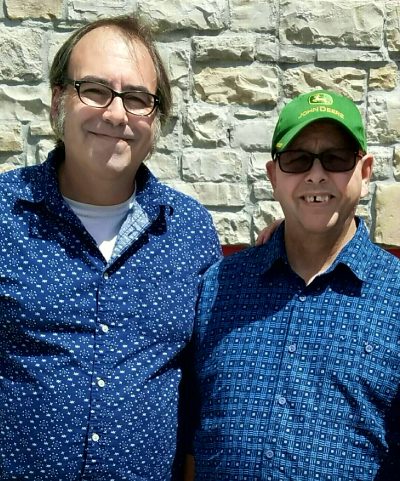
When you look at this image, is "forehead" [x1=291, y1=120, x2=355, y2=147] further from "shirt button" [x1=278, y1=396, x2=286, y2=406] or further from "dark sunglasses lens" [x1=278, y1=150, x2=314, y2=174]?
"shirt button" [x1=278, y1=396, x2=286, y2=406]

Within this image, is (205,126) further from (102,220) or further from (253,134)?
(102,220)

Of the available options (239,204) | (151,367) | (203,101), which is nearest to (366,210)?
(239,204)

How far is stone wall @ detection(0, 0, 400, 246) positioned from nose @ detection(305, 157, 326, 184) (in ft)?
5.60

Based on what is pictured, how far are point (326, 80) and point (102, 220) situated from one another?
1769 mm

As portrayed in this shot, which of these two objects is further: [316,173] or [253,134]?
[253,134]

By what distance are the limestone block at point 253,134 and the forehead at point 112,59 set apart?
54.5 inches

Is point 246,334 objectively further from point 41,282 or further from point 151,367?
point 41,282

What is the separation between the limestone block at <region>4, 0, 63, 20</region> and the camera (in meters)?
4.18

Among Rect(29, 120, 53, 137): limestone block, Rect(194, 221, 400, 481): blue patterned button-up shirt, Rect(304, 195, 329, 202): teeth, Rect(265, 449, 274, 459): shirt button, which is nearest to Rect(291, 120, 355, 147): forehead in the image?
Rect(304, 195, 329, 202): teeth

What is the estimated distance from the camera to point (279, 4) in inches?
166

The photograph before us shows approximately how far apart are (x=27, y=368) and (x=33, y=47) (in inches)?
77.5

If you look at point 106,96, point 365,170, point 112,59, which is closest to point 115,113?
point 106,96

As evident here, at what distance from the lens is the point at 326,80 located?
4.26m

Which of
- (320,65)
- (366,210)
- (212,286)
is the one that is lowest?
(366,210)
